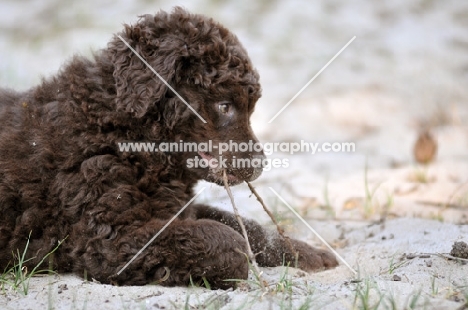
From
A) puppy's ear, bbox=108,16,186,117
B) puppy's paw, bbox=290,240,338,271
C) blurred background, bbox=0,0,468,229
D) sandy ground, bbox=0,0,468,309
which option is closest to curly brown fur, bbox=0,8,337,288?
puppy's ear, bbox=108,16,186,117

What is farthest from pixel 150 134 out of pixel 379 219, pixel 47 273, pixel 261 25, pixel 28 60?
pixel 261 25

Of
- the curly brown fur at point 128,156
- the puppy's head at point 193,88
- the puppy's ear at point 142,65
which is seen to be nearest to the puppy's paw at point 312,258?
the curly brown fur at point 128,156

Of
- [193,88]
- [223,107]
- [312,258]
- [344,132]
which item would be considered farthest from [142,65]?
[344,132]

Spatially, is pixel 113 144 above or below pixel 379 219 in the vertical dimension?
above

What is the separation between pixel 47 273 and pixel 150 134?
979mm

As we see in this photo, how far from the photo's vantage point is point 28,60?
375 inches

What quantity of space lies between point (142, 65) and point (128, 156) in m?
0.54

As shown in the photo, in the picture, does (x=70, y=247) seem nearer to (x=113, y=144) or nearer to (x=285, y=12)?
(x=113, y=144)

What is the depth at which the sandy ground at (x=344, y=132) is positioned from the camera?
329 centimetres

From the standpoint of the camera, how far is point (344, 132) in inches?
334

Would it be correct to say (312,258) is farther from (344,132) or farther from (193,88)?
(344,132)

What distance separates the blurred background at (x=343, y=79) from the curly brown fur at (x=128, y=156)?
56.8 inches

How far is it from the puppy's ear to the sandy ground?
41.3 inches

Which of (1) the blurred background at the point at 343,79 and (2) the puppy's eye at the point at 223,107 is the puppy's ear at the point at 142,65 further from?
(1) the blurred background at the point at 343,79
